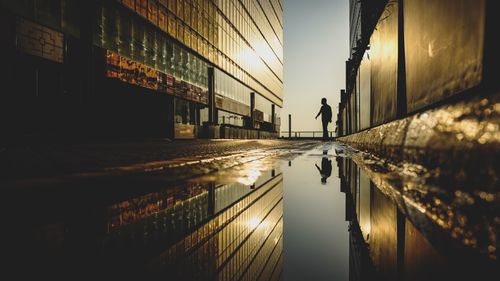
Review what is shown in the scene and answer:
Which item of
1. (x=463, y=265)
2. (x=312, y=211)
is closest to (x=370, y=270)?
(x=463, y=265)

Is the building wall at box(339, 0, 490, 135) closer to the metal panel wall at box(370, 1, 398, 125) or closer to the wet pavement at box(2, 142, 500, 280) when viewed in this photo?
the metal panel wall at box(370, 1, 398, 125)

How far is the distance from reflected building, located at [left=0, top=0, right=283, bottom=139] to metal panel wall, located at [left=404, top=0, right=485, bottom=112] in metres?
12.2

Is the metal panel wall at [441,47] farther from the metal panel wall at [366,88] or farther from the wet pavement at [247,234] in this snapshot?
the metal panel wall at [366,88]

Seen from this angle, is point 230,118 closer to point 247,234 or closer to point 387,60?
point 387,60

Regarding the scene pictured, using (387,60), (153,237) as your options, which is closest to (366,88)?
(387,60)

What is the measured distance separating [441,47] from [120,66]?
15780 mm

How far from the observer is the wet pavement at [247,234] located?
0.55 metres

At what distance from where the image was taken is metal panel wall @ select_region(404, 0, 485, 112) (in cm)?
141

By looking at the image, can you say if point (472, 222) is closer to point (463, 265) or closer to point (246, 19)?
point (463, 265)

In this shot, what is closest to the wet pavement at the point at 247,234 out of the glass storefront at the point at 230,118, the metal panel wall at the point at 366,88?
the metal panel wall at the point at 366,88

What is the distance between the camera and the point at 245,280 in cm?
58

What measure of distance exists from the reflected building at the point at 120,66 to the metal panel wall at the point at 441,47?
12.2 metres

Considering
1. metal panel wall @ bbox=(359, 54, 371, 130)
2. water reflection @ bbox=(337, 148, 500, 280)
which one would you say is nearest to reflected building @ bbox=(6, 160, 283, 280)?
water reflection @ bbox=(337, 148, 500, 280)

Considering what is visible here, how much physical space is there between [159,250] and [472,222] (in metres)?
0.81
